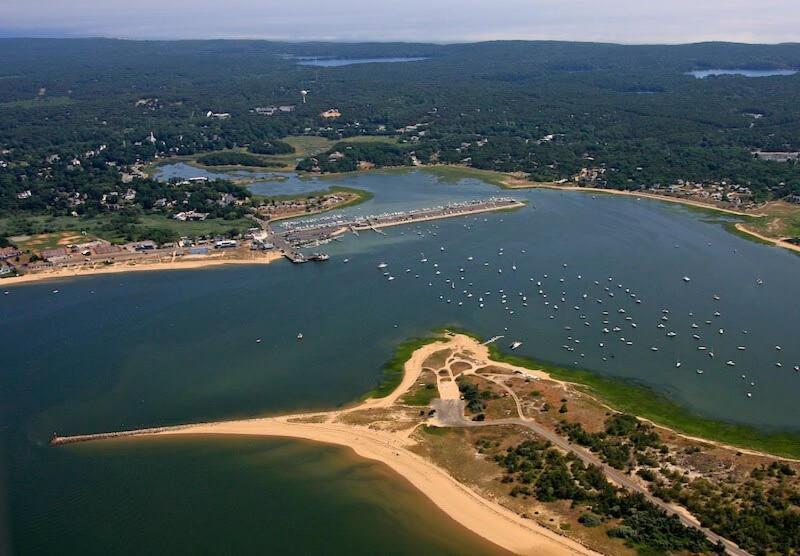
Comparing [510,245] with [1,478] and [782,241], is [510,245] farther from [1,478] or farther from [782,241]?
[1,478]

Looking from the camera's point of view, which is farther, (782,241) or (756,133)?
(756,133)

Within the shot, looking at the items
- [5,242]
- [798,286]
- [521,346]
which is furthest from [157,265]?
[798,286]

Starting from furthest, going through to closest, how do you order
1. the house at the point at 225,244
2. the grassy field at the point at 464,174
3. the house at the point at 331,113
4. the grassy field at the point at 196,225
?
the house at the point at 331,113
the grassy field at the point at 464,174
the grassy field at the point at 196,225
the house at the point at 225,244

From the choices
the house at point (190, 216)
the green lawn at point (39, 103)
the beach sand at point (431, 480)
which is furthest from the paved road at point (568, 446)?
the green lawn at point (39, 103)

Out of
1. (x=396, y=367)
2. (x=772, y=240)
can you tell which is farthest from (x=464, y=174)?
(x=396, y=367)

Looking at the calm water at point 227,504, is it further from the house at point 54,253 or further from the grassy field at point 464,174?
the grassy field at point 464,174

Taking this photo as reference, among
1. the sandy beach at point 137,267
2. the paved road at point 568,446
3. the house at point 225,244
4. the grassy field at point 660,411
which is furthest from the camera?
the house at point 225,244
